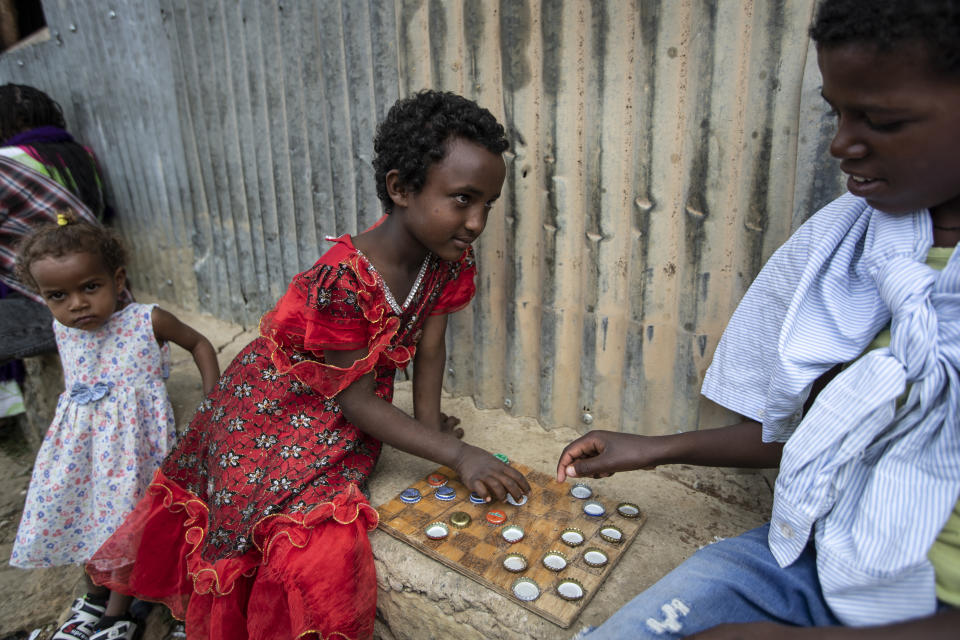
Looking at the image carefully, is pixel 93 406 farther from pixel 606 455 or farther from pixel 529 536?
pixel 606 455

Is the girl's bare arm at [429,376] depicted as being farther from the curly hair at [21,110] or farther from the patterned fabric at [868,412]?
the curly hair at [21,110]

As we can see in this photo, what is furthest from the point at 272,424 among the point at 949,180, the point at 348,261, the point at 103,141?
the point at 103,141

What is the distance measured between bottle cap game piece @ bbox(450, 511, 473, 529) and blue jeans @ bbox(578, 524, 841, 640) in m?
0.63

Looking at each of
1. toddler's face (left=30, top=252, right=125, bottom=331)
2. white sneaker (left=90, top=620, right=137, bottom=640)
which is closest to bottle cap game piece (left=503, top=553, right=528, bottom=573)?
white sneaker (left=90, top=620, right=137, bottom=640)

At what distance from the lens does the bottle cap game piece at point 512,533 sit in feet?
5.30

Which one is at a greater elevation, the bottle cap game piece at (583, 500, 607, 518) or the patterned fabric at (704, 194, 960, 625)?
the patterned fabric at (704, 194, 960, 625)

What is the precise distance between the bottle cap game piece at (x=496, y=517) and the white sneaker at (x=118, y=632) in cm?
145

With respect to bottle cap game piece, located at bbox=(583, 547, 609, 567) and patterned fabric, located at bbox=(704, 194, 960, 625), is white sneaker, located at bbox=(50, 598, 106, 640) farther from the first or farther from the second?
patterned fabric, located at bbox=(704, 194, 960, 625)

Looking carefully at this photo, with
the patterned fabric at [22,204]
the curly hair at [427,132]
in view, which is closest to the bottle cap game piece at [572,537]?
→ the curly hair at [427,132]

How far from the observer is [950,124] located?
3.02 feet

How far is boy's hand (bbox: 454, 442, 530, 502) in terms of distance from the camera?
1.65 metres

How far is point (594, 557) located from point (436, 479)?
0.58 m

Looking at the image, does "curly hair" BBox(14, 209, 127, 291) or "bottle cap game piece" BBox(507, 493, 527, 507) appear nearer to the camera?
"bottle cap game piece" BBox(507, 493, 527, 507)

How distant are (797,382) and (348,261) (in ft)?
3.69
